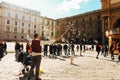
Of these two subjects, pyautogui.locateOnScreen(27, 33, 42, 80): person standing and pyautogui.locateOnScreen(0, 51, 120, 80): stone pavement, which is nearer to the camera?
pyautogui.locateOnScreen(27, 33, 42, 80): person standing

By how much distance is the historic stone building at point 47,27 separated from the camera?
239 feet

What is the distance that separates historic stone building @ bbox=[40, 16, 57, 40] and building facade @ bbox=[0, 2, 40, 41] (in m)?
2.10

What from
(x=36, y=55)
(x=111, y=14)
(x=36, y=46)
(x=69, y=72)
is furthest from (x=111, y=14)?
(x=36, y=55)

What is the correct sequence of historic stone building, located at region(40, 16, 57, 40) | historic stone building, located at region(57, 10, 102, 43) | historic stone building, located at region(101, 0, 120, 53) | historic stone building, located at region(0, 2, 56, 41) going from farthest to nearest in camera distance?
historic stone building, located at region(40, 16, 57, 40) < historic stone building, located at region(0, 2, 56, 41) < historic stone building, located at region(57, 10, 102, 43) < historic stone building, located at region(101, 0, 120, 53)

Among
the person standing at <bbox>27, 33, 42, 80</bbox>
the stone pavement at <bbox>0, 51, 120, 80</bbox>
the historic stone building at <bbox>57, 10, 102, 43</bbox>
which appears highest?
the historic stone building at <bbox>57, 10, 102, 43</bbox>

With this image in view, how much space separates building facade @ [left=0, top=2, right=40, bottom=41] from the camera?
59.5 m

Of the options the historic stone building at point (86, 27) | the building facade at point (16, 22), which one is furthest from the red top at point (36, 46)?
the building facade at point (16, 22)

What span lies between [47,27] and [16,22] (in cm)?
1470

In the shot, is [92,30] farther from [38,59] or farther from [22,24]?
[38,59]

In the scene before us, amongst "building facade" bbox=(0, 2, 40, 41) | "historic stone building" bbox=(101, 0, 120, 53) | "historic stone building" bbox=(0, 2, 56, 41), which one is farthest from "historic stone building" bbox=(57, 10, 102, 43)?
"building facade" bbox=(0, 2, 40, 41)

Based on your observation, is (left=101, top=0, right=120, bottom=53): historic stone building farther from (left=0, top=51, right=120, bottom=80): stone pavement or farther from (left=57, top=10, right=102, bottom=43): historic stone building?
(left=0, top=51, right=120, bottom=80): stone pavement

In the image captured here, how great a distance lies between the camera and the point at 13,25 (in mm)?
62844

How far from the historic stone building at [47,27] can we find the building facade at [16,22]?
210 cm

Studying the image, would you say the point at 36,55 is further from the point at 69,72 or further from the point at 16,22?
the point at 16,22
